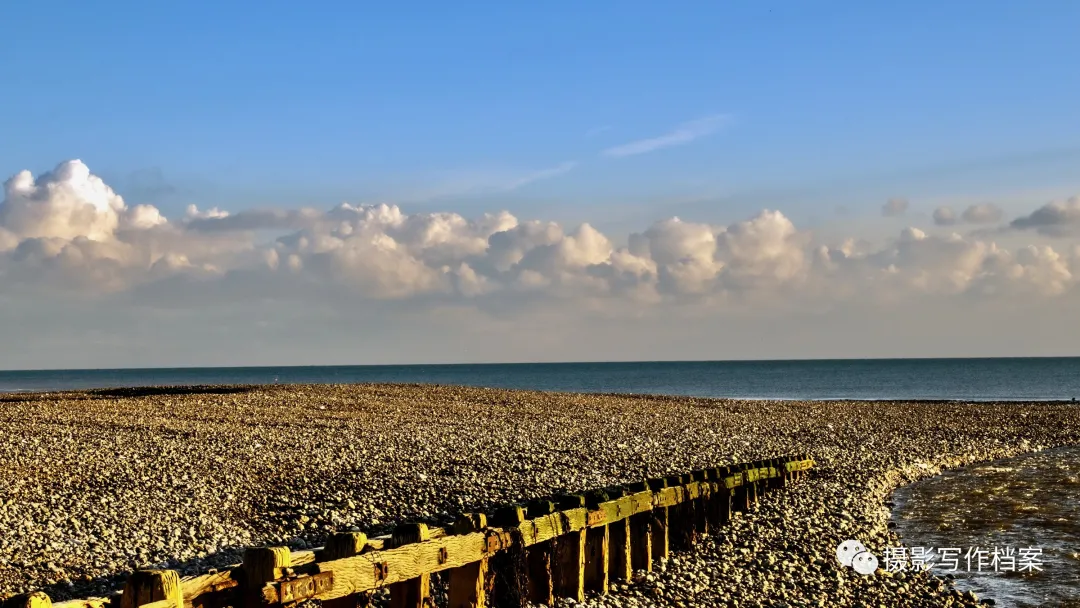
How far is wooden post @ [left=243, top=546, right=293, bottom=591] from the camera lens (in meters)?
6.88

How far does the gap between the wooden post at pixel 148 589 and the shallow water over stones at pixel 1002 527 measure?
10.8 meters

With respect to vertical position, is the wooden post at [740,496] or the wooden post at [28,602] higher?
the wooden post at [28,602]

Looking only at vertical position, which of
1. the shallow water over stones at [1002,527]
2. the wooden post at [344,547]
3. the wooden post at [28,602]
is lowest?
the shallow water over stones at [1002,527]

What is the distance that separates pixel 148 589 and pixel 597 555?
6.78 m

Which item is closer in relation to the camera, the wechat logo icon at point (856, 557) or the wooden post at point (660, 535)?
the wooden post at point (660, 535)

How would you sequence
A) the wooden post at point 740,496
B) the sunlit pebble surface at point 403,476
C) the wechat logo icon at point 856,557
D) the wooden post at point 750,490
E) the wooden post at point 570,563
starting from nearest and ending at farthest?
the wooden post at point 570,563, the sunlit pebble surface at point 403,476, the wechat logo icon at point 856,557, the wooden post at point 740,496, the wooden post at point 750,490

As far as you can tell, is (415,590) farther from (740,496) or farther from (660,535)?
(740,496)

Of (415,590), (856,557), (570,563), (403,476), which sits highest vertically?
(415,590)

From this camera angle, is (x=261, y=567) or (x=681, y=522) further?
(x=681, y=522)

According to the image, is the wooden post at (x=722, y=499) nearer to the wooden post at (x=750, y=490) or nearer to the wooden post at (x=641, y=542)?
the wooden post at (x=750, y=490)

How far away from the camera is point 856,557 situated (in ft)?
46.9

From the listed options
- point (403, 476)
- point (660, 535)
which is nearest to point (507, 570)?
point (660, 535)

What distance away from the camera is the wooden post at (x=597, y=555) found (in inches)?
462

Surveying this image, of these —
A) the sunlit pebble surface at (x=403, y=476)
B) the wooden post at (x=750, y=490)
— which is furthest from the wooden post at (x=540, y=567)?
the wooden post at (x=750, y=490)
